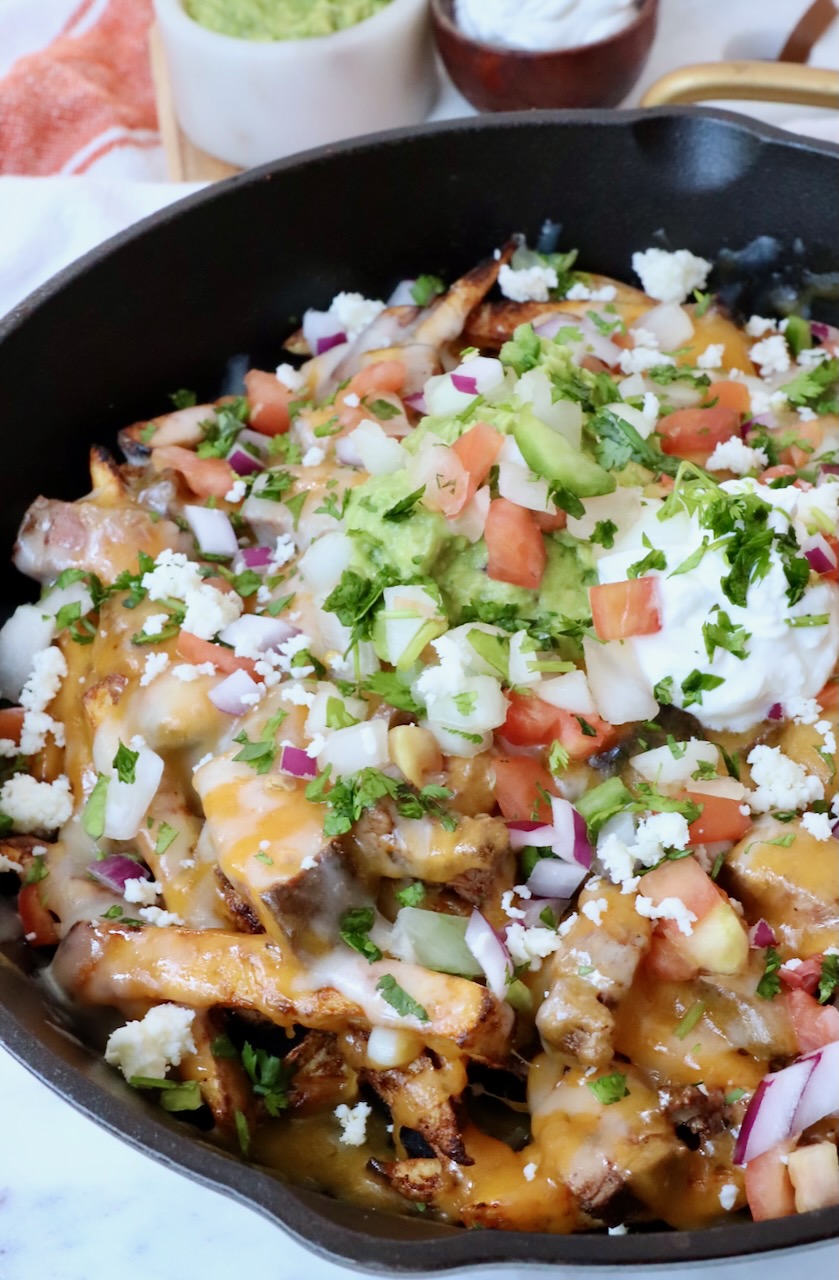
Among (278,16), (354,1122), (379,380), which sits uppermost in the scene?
(278,16)

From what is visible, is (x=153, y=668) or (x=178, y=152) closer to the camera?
(x=153, y=668)

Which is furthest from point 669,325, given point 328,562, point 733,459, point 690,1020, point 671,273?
point 690,1020

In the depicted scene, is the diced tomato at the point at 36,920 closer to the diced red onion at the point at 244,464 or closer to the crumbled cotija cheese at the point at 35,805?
the crumbled cotija cheese at the point at 35,805

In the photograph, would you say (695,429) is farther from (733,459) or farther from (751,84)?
(751,84)

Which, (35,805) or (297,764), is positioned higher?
(297,764)

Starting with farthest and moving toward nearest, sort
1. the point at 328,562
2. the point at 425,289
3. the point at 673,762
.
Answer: the point at 425,289
the point at 328,562
the point at 673,762

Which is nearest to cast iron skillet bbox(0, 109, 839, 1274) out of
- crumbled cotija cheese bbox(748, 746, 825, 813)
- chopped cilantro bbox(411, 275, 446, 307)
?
chopped cilantro bbox(411, 275, 446, 307)

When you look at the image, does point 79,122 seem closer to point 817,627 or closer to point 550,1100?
point 817,627
